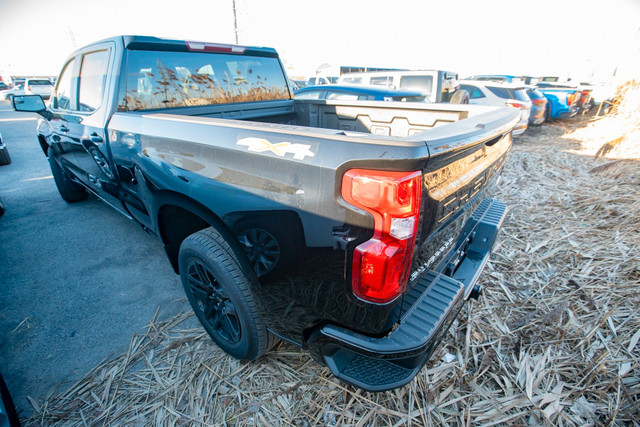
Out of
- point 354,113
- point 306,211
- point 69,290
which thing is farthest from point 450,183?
point 69,290

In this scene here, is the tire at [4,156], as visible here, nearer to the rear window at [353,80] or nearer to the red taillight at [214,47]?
the red taillight at [214,47]

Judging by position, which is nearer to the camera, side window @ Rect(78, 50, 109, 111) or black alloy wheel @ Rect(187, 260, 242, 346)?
black alloy wheel @ Rect(187, 260, 242, 346)

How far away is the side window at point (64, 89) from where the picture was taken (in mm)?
3232

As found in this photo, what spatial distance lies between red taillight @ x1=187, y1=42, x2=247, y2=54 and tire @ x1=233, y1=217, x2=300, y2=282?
2116mm

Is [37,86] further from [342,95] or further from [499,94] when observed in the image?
[499,94]

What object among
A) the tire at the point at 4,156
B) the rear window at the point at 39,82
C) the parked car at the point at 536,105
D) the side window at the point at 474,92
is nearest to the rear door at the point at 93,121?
the tire at the point at 4,156

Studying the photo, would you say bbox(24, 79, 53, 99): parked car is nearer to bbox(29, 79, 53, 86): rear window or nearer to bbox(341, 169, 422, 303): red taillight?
bbox(29, 79, 53, 86): rear window

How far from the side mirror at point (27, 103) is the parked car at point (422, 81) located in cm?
665

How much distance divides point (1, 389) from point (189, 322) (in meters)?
1.09

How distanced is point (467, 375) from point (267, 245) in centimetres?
166

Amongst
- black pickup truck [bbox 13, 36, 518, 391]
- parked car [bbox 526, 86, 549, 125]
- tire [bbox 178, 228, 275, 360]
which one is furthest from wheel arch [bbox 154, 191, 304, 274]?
parked car [bbox 526, 86, 549, 125]

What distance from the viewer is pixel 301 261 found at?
1.43m

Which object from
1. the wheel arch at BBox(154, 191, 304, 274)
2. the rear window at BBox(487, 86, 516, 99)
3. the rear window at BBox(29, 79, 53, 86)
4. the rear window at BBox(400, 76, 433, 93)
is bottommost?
the wheel arch at BBox(154, 191, 304, 274)

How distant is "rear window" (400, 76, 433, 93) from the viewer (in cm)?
768
